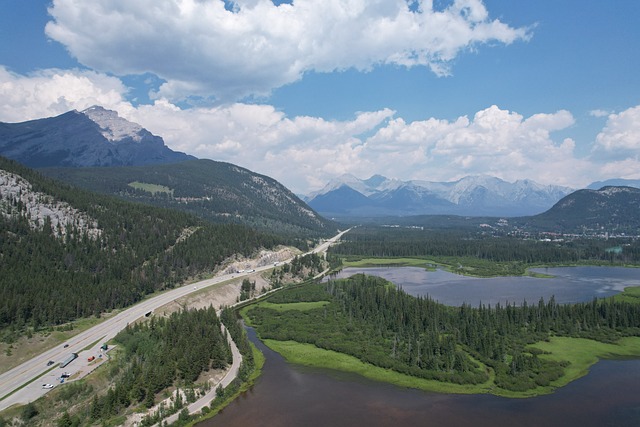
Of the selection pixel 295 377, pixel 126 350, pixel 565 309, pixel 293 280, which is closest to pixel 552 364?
pixel 565 309

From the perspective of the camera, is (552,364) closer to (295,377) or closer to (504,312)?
(504,312)

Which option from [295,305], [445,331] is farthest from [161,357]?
[445,331]

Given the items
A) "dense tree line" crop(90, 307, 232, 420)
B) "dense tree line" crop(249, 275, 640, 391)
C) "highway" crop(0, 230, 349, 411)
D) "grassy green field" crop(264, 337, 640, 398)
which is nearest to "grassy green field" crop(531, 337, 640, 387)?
"grassy green field" crop(264, 337, 640, 398)

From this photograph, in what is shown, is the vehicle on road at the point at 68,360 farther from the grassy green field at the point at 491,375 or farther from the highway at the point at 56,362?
the grassy green field at the point at 491,375

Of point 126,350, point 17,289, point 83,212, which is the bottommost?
point 126,350

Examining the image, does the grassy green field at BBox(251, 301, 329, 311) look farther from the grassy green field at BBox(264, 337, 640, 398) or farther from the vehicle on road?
the vehicle on road

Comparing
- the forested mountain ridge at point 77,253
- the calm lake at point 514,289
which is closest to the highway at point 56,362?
the forested mountain ridge at point 77,253

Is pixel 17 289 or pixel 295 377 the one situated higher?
pixel 17 289
